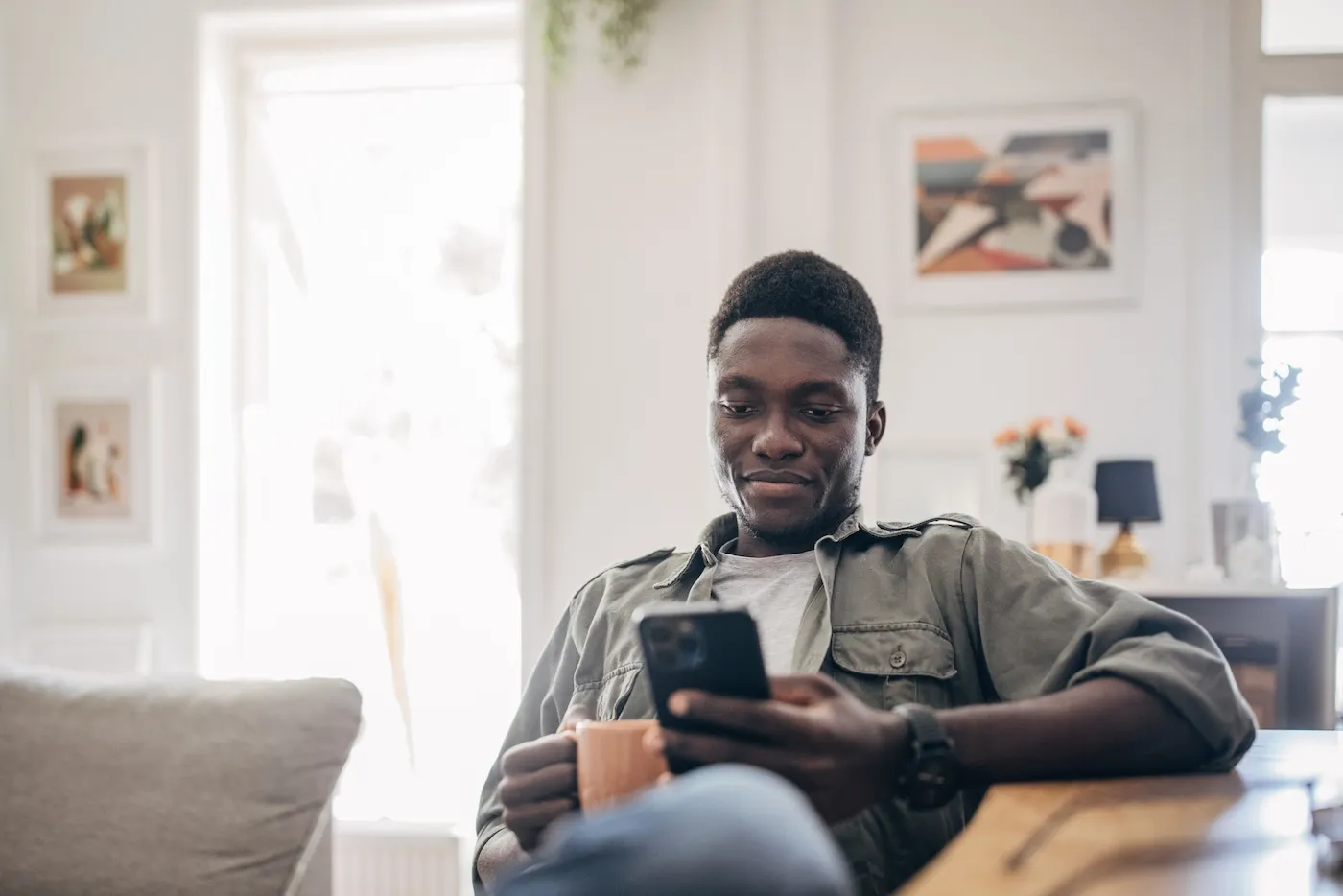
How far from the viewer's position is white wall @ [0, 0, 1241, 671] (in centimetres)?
289

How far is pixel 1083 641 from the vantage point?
1161 mm

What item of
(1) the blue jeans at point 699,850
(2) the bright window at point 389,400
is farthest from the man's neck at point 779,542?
(2) the bright window at point 389,400

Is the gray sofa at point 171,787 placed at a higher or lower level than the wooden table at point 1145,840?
lower

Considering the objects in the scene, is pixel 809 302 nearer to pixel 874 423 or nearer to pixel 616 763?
pixel 874 423

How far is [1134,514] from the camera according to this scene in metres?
2.50

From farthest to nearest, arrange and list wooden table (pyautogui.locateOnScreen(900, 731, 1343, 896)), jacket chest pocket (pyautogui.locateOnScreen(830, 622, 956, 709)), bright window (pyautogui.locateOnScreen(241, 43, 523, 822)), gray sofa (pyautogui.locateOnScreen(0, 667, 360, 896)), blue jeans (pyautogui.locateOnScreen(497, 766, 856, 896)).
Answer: bright window (pyautogui.locateOnScreen(241, 43, 523, 822))
gray sofa (pyautogui.locateOnScreen(0, 667, 360, 896))
jacket chest pocket (pyautogui.locateOnScreen(830, 622, 956, 709))
wooden table (pyautogui.locateOnScreen(900, 731, 1343, 896))
blue jeans (pyautogui.locateOnScreen(497, 766, 856, 896))

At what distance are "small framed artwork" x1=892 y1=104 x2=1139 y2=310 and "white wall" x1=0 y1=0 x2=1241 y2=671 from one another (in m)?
0.05

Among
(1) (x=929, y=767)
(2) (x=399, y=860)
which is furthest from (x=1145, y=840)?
(2) (x=399, y=860)

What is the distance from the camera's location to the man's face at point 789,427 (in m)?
1.45

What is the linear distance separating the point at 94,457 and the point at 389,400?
2.53 ft

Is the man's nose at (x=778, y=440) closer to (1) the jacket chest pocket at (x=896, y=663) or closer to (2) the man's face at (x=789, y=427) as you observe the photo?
(2) the man's face at (x=789, y=427)

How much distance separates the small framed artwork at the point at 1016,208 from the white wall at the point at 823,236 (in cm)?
5

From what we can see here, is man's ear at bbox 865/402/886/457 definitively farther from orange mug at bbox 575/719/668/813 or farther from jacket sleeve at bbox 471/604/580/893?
orange mug at bbox 575/719/668/813

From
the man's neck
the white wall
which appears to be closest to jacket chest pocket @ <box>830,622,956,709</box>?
the man's neck
